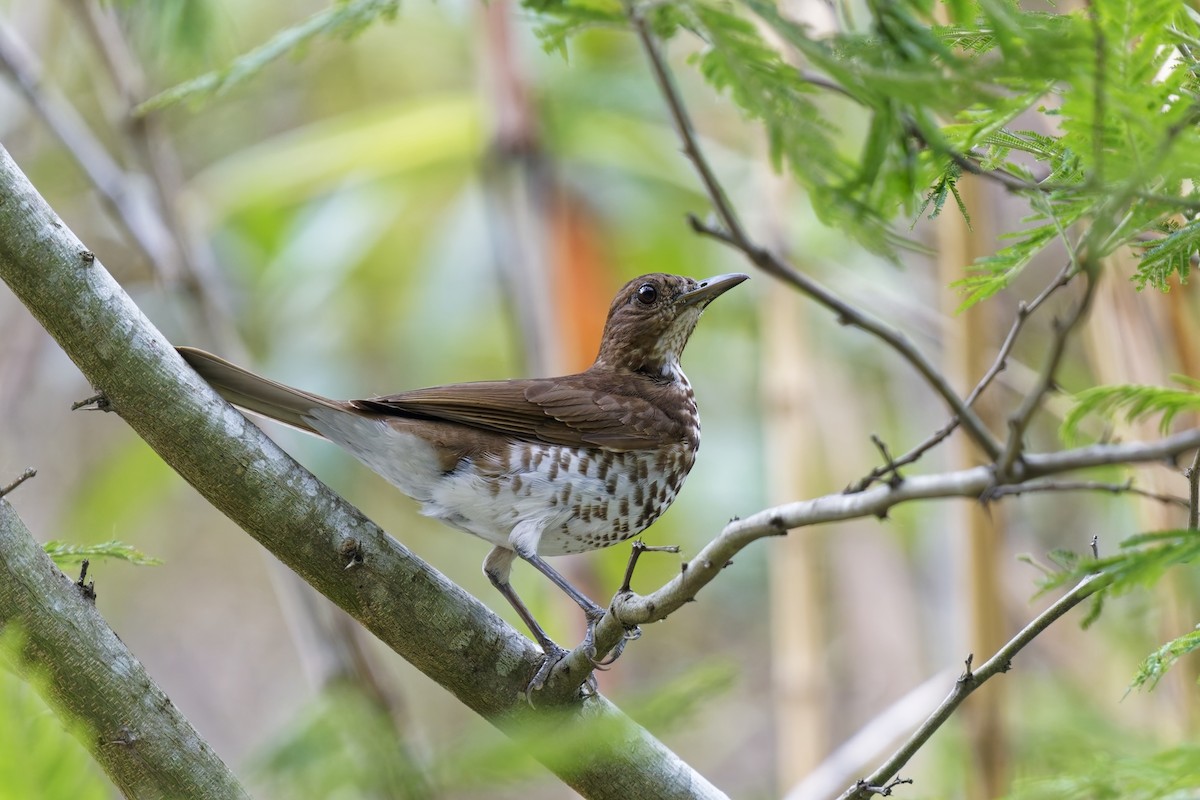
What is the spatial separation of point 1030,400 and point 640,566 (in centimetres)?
451

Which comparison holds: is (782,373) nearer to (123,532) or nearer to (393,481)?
(393,481)

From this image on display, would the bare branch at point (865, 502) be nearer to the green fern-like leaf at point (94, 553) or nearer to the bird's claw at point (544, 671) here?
the bird's claw at point (544, 671)

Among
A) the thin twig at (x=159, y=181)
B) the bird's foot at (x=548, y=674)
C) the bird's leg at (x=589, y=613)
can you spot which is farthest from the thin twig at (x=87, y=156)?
the bird's foot at (x=548, y=674)

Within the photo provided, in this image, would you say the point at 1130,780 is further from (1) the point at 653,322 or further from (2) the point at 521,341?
(2) the point at 521,341

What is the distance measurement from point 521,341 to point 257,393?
7.37ft

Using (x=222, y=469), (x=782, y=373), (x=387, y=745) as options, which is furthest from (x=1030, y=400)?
(x=782, y=373)

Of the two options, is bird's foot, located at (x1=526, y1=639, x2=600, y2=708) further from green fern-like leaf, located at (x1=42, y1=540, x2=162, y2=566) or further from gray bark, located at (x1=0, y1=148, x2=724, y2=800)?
green fern-like leaf, located at (x1=42, y1=540, x2=162, y2=566)

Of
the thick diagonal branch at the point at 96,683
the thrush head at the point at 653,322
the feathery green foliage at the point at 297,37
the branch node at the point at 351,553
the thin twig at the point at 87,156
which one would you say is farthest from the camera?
the thin twig at the point at 87,156

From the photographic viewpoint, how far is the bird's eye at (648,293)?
3.56 m

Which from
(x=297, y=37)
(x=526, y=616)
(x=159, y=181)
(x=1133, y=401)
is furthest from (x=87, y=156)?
(x=1133, y=401)

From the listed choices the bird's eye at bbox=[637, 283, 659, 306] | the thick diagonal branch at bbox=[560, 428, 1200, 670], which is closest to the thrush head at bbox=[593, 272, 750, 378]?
the bird's eye at bbox=[637, 283, 659, 306]

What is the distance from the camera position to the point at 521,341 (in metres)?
4.72

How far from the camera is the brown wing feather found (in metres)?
3.08

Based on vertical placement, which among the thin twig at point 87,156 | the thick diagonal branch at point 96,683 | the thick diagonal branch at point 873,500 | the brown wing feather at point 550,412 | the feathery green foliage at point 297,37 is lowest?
the thick diagonal branch at point 96,683
